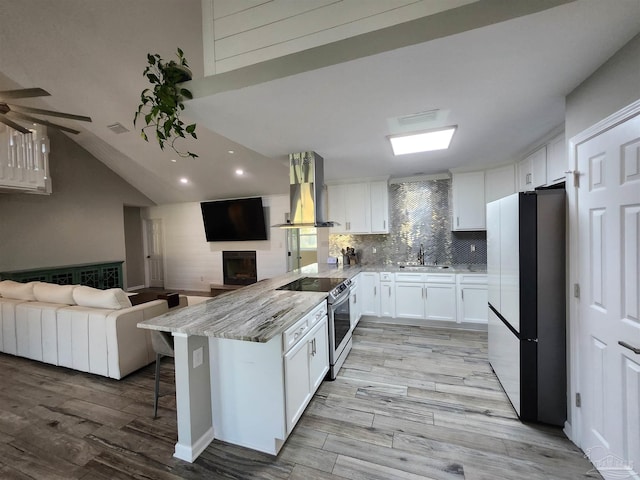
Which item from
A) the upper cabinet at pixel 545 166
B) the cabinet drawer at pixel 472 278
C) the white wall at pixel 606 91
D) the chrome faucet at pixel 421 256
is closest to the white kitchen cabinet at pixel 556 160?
the upper cabinet at pixel 545 166

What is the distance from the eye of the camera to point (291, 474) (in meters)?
1.55

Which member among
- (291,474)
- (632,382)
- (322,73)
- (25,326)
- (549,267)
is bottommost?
(291,474)

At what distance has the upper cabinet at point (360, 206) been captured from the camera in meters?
4.37

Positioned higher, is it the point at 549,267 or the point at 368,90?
the point at 368,90

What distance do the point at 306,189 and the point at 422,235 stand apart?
2353 millimetres

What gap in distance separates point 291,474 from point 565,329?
206 cm

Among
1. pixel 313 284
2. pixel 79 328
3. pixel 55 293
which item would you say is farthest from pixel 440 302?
pixel 55 293

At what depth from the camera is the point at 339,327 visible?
274 centimetres

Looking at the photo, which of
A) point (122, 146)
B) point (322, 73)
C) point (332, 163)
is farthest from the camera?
point (122, 146)

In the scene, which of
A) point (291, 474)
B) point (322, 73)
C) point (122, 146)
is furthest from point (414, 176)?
point (122, 146)

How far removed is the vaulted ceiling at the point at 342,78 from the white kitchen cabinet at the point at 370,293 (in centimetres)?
162

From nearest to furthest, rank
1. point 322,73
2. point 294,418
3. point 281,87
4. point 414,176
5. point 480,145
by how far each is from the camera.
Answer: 1. point 322,73
2. point 281,87
3. point 294,418
4. point 480,145
5. point 414,176

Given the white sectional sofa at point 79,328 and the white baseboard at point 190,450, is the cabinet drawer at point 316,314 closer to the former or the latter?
the white baseboard at point 190,450

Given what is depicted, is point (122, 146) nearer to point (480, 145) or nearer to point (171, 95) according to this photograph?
point (171, 95)
